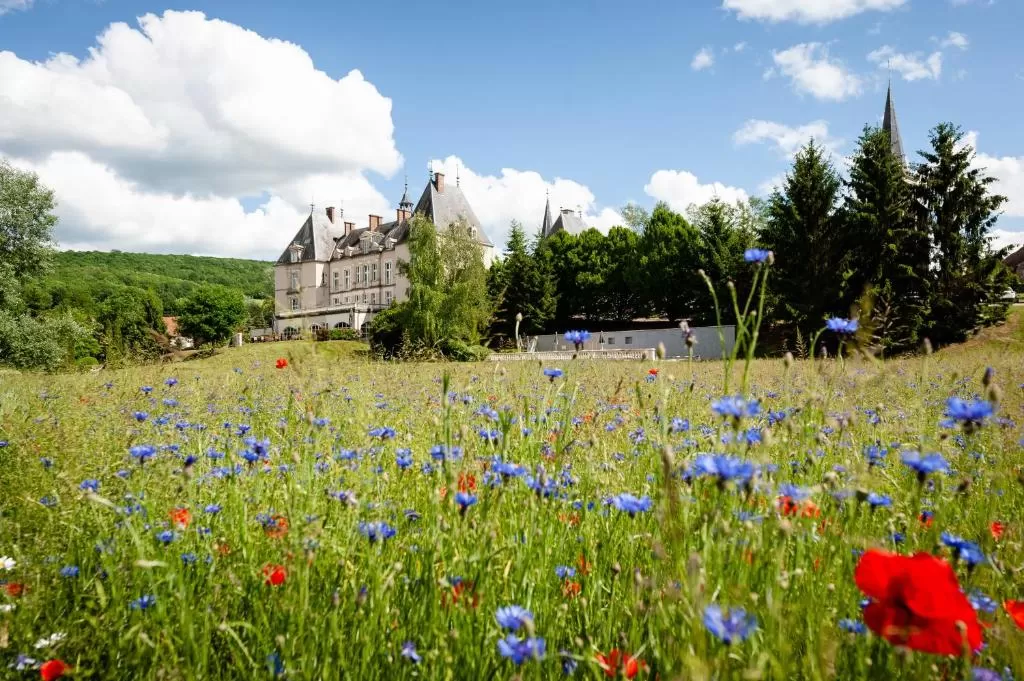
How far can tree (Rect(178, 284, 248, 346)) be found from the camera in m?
51.2

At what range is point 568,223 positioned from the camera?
193 feet

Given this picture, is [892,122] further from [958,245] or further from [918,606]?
[918,606]

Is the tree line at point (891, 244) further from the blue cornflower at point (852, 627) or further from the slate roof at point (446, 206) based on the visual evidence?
the slate roof at point (446, 206)

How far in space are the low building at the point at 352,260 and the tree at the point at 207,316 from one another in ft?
14.9

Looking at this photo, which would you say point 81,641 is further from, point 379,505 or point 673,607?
point 673,607

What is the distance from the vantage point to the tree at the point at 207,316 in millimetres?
51188

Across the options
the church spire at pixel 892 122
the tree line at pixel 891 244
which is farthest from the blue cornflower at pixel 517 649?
the church spire at pixel 892 122

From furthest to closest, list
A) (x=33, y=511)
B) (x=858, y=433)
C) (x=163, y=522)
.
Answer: (x=858, y=433), (x=33, y=511), (x=163, y=522)

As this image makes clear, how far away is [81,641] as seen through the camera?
1.87m

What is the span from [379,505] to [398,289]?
53.9m

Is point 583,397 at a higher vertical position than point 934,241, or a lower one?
lower

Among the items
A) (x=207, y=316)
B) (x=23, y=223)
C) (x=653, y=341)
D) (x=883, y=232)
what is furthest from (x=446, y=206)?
(x=883, y=232)

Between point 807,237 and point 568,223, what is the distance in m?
34.7

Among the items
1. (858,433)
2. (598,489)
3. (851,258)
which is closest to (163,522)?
(598,489)
